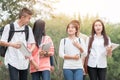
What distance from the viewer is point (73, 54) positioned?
9.30 m

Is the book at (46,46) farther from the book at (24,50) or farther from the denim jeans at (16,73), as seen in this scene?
the denim jeans at (16,73)

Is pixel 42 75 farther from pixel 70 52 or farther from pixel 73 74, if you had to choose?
pixel 70 52

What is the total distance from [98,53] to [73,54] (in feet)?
2.03

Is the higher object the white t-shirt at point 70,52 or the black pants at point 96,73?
the white t-shirt at point 70,52

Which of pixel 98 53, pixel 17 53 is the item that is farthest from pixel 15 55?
pixel 98 53

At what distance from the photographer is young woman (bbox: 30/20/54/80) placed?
8977 mm

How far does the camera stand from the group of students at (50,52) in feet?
27.9

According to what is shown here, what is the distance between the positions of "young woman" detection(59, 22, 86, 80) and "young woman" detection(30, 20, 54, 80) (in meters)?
0.40

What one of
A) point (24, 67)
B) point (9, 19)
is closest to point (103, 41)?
point (24, 67)

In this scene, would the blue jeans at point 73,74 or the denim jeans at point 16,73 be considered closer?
the denim jeans at point 16,73

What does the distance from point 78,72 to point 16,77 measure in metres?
1.45

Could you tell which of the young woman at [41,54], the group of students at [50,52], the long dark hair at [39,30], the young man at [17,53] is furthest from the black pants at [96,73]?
the young man at [17,53]

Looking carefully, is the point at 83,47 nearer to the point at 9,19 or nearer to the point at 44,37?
the point at 44,37

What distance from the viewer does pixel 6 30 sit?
27.8 feet
